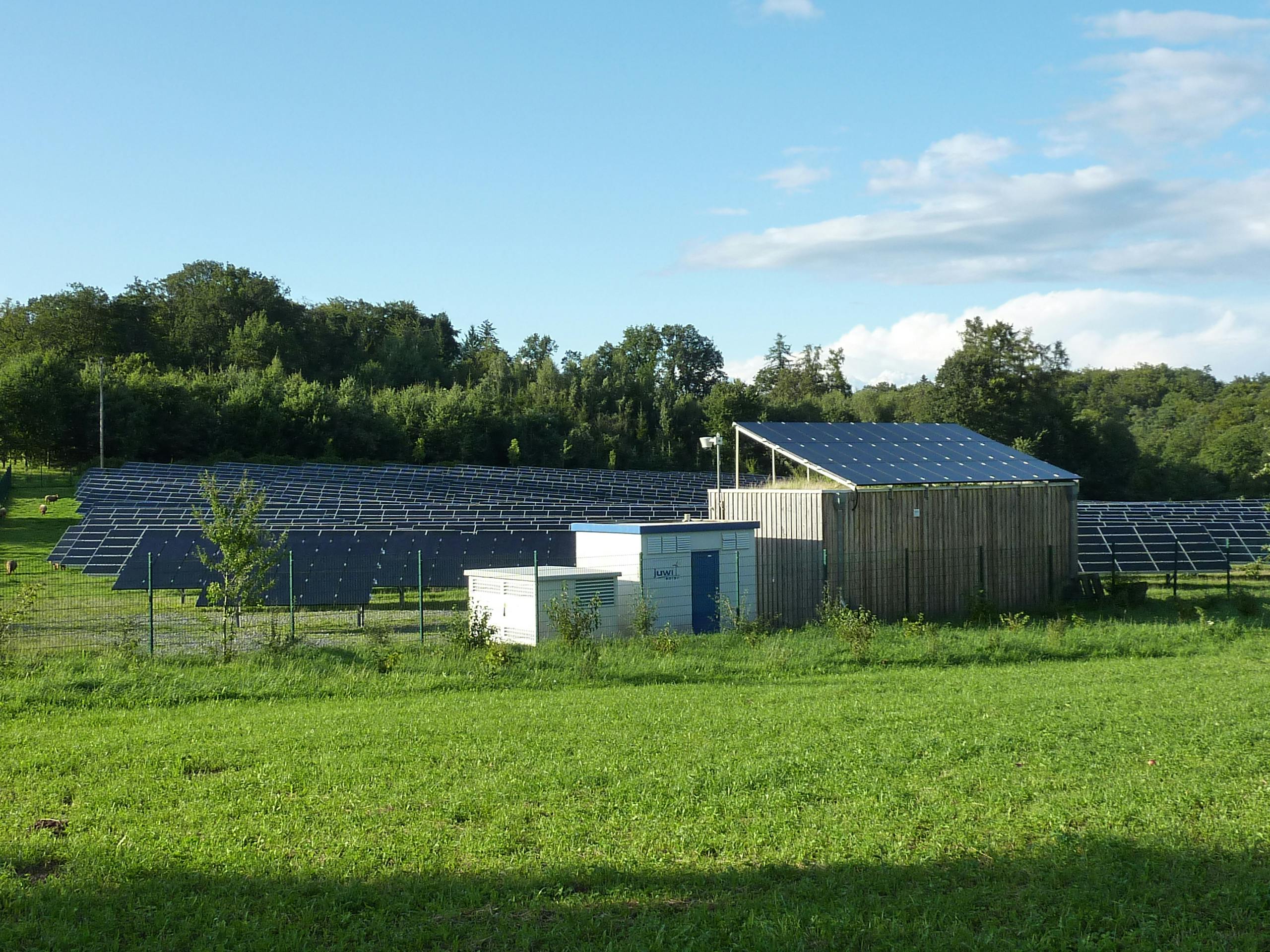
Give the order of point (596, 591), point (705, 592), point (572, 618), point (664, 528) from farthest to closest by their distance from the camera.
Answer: point (705, 592) < point (664, 528) < point (596, 591) < point (572, 618)

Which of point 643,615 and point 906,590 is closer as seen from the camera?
point 643,615

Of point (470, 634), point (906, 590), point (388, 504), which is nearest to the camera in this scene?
point (470, 634)

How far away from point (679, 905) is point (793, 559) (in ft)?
50.6

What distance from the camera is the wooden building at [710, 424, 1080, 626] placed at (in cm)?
2044

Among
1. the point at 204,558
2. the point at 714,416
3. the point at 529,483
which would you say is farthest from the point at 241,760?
the point at 714,416

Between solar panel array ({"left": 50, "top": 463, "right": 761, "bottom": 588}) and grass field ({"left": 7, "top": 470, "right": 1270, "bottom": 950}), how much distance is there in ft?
23.4

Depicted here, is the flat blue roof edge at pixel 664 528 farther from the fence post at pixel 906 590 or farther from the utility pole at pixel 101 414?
the utility pole at pixel 101 414

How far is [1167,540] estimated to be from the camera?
99.9 feet

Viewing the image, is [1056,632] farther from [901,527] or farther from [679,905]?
[679,905]

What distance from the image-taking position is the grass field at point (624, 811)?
206 inches

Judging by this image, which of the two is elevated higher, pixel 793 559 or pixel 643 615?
pixel 793 559

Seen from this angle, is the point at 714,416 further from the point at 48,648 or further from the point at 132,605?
the point at 48,648

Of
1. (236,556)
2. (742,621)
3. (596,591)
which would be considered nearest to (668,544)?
(596,591)

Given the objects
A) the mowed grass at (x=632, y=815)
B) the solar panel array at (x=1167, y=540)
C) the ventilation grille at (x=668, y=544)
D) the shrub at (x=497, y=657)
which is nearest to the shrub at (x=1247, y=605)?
the solar panel array at (x=1167, y=540)
